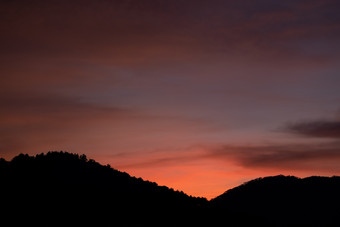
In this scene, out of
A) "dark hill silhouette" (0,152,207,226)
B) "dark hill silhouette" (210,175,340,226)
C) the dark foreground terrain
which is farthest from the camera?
"dark hill silhouette" (210,175,340,226)

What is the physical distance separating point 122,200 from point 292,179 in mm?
113772

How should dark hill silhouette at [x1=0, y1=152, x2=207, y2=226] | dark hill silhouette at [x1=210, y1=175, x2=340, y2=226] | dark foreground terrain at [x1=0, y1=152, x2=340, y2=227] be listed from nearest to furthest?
1. dark foreground terrain at [x1=0, y1=152, x2=340, y2=227]
2. dark hill silhouette at [x1=0, y1=152, x2=207, y2=226]
3. dark hill silhouette at [x1=210, y1=175, x2=340, y2=226]

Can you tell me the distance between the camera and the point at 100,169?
9994cm

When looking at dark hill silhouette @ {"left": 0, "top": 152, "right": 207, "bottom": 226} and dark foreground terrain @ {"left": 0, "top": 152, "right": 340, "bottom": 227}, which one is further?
dark hill silhouette @ {"left": 0, "top": 152, "right": 207, "bottom": 226}

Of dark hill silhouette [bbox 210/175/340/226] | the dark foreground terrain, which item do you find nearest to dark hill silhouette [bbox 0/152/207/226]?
the dark foreground terrain

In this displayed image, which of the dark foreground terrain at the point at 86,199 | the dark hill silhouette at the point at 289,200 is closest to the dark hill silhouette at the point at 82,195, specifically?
the dark foreground terrain at the point at 86,199

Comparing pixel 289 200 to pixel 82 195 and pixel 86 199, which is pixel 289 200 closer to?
pixel 82 195

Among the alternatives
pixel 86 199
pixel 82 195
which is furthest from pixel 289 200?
pixel 86 199

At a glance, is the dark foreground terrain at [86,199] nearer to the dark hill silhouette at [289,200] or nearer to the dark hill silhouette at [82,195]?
the dark hill silhouette at [82,195]

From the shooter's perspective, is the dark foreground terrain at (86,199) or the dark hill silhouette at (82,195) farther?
the dark hill silhouette at (82,195)

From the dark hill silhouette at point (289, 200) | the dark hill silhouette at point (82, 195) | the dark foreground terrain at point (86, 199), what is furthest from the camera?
the dark hill silhouette at point (289, 200)

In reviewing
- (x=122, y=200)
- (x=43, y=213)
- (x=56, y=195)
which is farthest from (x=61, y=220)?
(x=122, y=200)

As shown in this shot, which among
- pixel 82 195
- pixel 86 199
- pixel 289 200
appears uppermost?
pixel 289 200

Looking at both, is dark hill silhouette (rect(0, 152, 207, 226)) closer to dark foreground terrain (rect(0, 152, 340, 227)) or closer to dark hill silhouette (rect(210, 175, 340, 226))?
dark foreground terrain (rect(0, 152, 340, 227))
